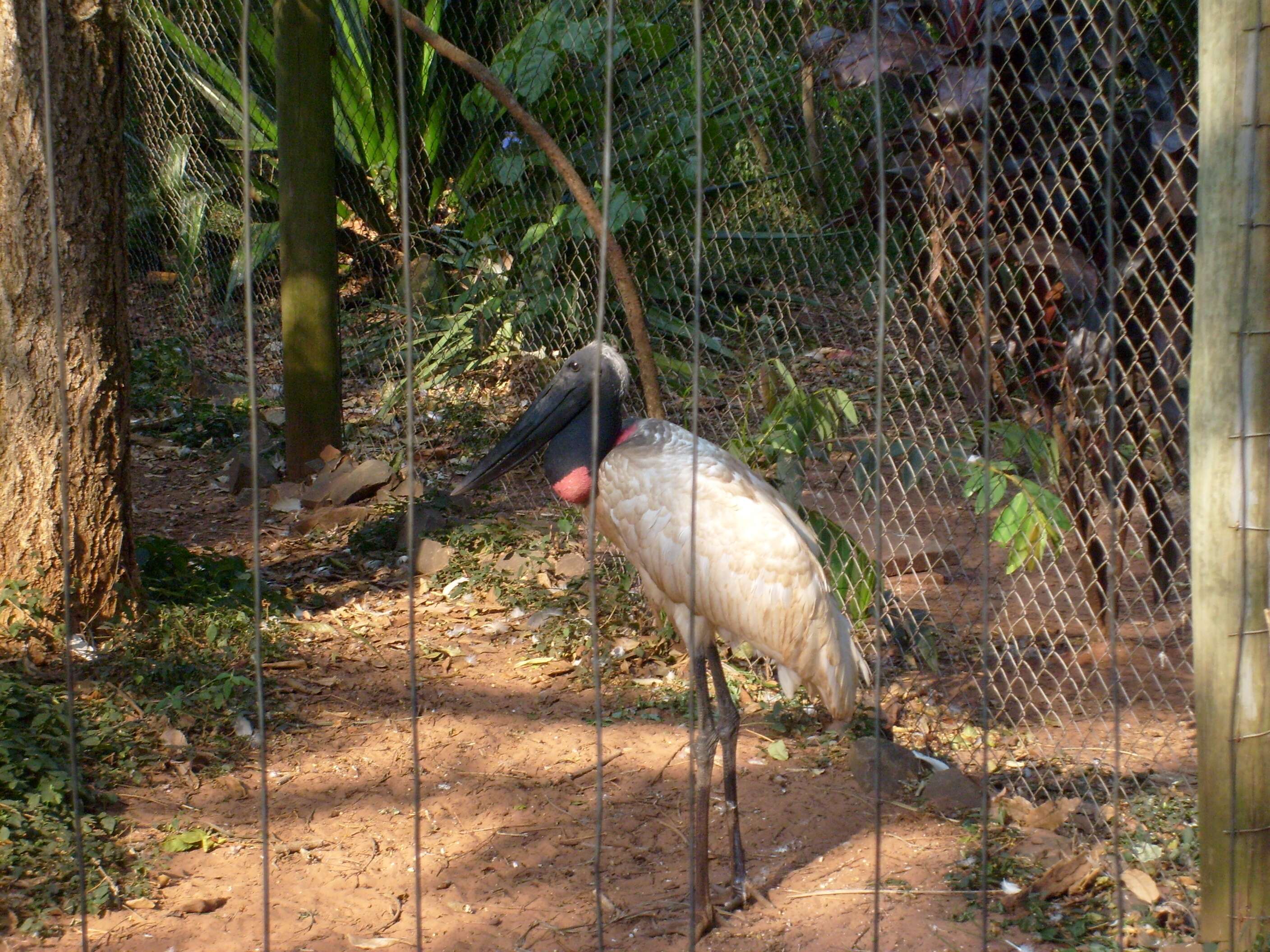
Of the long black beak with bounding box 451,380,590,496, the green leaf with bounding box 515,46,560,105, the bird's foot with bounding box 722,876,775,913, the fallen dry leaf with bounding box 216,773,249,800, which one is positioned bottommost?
the bird's foot with bounding box 722,876,775,913

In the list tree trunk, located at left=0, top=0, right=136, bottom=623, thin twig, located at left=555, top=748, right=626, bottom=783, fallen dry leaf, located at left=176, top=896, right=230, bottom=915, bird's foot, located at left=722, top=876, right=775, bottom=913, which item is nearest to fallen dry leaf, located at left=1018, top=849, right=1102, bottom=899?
bird's foot, located at left=722, top=876, right=775, bottom=913

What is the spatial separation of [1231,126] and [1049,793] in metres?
2.05

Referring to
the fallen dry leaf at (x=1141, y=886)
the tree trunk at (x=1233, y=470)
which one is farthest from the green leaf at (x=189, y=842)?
the tree trunk at (x=1233, y=470)

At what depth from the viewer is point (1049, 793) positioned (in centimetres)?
349

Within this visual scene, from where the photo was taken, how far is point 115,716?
3473mm

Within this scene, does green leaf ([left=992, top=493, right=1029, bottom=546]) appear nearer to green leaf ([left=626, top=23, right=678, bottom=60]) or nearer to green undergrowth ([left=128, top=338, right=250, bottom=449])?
green leaf ([left=626, top=23, right=678, bottom=60])

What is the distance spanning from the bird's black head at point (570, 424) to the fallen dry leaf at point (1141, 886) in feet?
5.82

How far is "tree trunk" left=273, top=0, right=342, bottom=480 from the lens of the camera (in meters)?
5.59

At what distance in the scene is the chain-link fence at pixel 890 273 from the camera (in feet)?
10.1

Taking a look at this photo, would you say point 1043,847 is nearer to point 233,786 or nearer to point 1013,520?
point 1013,520

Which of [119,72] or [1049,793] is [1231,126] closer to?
[1049,793]

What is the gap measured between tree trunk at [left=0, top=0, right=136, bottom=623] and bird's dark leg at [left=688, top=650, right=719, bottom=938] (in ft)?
6.68

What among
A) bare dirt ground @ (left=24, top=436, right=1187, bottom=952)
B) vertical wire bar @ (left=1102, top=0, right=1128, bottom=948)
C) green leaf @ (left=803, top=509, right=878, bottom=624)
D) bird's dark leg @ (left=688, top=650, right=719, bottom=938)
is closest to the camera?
vertical wire bar @ (left=1102, top=0, right=1128, bottom=948)

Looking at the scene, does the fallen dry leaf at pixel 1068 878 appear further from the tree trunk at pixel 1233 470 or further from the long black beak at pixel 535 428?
the long black beak at pixel 535 428
